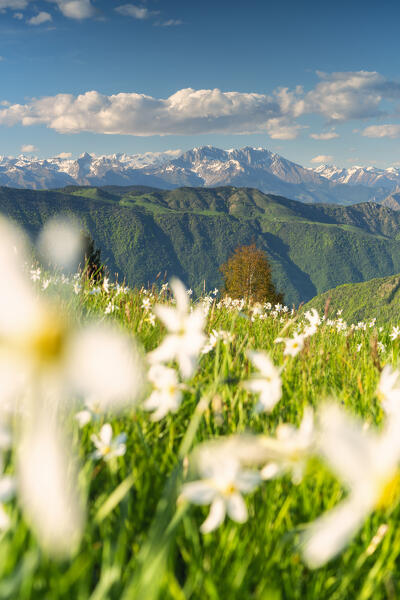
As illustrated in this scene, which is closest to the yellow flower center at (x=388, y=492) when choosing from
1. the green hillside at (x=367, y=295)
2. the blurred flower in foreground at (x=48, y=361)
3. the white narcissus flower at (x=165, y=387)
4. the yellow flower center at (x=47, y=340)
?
the blurred flower in foreground at (x=48, y=361)

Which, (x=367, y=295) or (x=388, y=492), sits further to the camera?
(x=367, y=295)

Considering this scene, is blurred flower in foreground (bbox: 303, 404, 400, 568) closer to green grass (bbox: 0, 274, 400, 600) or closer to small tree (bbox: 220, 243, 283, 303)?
green grass (bbox: 0, 274, 400, 600)

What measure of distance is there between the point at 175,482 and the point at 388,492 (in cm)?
94

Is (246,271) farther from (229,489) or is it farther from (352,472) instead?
(352,472)

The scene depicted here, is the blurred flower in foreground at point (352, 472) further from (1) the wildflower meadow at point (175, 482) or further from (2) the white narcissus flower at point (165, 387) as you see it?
(2) the white narcissus flower at point (165, 387)

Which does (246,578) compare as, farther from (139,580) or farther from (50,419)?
(50,419)

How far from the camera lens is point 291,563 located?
1389 mm

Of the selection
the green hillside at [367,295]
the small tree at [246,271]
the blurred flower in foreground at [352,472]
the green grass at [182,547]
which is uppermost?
the blurred flower in foreground at [352,472]

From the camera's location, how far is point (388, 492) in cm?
59

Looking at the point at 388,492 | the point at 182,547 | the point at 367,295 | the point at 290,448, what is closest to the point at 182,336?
the point at 290,448

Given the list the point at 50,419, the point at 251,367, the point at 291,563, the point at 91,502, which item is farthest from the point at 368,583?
the point at 251,367

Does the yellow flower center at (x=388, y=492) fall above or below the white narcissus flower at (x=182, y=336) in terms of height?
below

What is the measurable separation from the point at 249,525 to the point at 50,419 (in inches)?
34.5

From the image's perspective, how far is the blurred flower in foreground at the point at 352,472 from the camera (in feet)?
1.49
